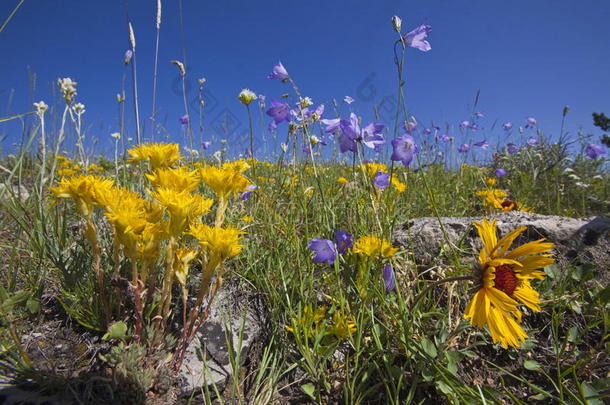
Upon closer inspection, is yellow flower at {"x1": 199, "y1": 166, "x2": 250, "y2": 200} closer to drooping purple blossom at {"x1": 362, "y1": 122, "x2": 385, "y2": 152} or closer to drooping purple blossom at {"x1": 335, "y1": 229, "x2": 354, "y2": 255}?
drooping purple blossom at {"x1": 335, "y1": 229, "x2": 354, "y2": 255}

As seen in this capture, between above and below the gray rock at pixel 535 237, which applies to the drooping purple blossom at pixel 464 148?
above

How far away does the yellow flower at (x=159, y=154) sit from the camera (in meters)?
1.18

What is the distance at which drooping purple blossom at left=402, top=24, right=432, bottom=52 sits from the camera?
1.33m

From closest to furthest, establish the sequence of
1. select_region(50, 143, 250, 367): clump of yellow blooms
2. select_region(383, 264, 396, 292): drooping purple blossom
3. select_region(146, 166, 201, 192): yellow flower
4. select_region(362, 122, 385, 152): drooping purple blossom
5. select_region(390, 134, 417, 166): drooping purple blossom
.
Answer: select_region(50, 143, 250, 367): clump of yellow blooms < select_region(146, 166, 201, 192): yellow flower < select_region(383, 264, 396, 292): drooping purple blossom < select_region(390, 134, 417, 166): drooping purple blossom < select_region(362, 122, 385, 152): drooping purple blossom

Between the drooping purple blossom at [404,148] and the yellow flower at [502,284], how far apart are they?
1.92ft

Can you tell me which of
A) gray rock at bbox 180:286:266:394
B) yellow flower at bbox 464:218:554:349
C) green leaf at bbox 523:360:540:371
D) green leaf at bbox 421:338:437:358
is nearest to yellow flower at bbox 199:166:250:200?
gray rock at bbox 180:286:266:394

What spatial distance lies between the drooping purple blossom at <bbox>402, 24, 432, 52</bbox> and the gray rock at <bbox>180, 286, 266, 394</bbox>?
4.63 feet

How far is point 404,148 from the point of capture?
1.52m

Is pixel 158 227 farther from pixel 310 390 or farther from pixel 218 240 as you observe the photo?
pixel 310 390

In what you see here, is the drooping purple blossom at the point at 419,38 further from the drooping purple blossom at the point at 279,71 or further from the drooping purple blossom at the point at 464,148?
the drooping purple blossom at the point at 464,148

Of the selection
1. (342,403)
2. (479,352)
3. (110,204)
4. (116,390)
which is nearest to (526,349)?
(479,352)

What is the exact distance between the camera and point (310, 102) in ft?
6.75

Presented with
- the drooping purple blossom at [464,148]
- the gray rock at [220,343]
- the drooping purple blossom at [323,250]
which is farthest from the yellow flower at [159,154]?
the drooping purple blossom at [464,148]

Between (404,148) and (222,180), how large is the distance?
961mm
